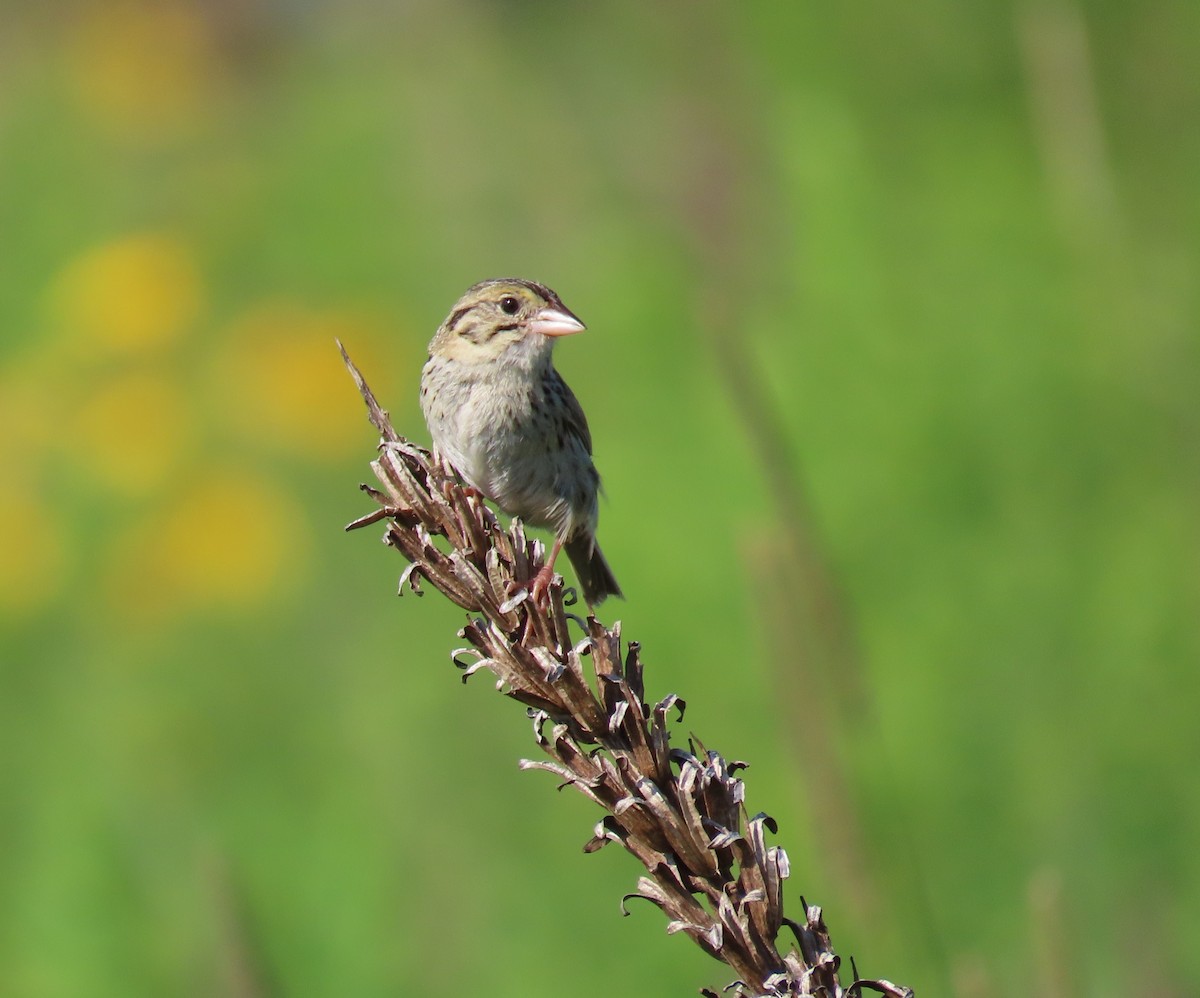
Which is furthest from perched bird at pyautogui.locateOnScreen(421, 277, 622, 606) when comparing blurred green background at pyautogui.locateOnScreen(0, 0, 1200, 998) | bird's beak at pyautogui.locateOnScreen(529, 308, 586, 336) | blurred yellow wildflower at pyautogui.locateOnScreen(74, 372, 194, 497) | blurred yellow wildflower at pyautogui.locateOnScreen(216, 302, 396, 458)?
blurred yellow wildflower at pyautogui.locateOnScreen(216, 302, 396, 458)

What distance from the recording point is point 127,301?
30.8 ft

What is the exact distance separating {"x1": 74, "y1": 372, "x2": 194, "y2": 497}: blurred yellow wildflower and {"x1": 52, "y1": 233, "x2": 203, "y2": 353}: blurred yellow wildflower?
34 centimetres

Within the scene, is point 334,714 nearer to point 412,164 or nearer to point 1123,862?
point 1123,862

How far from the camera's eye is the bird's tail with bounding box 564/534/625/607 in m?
4.21

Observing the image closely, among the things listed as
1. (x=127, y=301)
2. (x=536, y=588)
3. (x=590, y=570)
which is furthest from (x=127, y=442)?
(x=536, y=588)

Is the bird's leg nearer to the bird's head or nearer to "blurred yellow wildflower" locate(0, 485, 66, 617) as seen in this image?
the bird's head

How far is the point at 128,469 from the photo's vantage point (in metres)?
8.98

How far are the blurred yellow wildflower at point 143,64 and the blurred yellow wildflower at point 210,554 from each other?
6365mm

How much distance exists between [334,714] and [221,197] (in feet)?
23.0

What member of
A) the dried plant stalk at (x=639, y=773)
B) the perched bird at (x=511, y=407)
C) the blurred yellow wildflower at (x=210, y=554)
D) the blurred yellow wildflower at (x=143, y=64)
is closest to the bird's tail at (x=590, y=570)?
the perched bird at (x=511, y=407)

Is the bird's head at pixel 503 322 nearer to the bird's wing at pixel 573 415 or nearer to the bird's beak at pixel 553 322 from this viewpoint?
the bird's beak at pixel 553 322

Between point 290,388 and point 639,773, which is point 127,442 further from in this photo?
point 639,773

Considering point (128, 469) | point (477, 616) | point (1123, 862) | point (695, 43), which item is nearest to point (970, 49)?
point (695, 43)

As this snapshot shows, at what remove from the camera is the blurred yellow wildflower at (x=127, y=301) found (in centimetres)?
917
